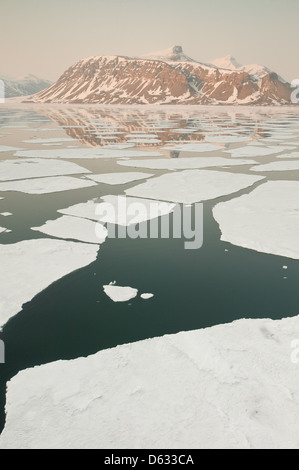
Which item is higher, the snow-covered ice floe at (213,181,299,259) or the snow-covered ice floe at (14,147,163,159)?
the snow-covered ice floe at (14,147,163,159)

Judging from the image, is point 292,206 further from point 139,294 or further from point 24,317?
point 24,317

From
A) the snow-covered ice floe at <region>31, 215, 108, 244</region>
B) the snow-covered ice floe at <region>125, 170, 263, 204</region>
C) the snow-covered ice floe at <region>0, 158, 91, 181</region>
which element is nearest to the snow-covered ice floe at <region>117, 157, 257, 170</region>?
the snow-covered ice floe at <region>125, 170, 263, 204</region>

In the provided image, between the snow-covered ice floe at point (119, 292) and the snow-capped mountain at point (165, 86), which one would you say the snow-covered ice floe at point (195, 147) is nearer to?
the snow-covered ice floe at point (119, 292)

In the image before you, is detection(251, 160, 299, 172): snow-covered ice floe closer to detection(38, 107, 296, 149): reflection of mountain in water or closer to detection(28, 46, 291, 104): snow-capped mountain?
detection(38, 107, 296, 149): reflection of mountain in water

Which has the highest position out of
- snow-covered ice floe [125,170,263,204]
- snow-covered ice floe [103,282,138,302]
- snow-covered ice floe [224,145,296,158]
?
snow-covered ice floe [224,145,296,158]

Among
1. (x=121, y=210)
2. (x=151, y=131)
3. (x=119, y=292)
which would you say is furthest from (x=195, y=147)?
(x=119, y=292)
